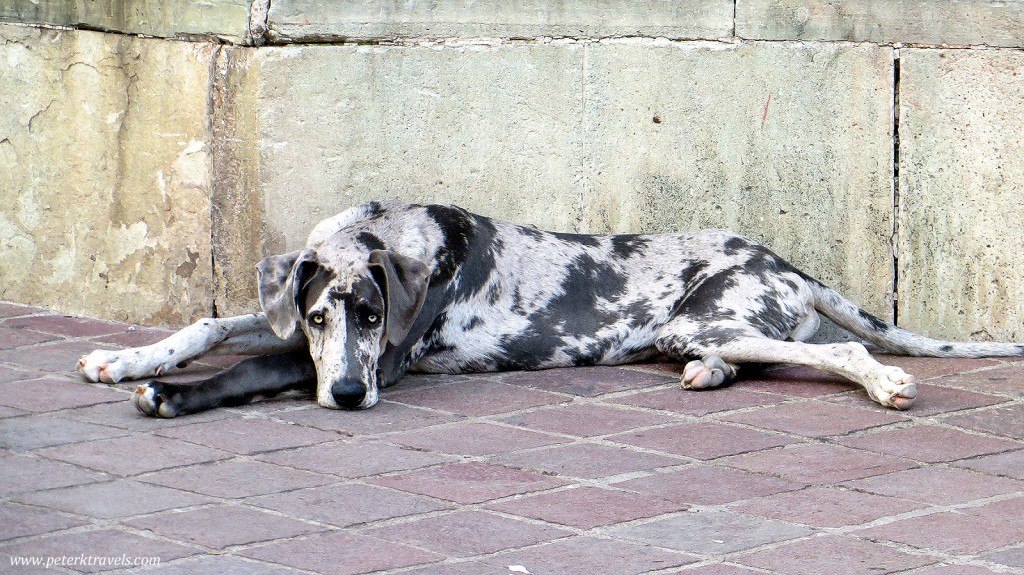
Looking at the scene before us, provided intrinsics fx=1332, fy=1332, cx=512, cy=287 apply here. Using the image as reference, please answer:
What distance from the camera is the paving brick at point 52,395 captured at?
5038 mm

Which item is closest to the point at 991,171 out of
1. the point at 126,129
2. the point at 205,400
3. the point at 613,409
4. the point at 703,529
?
the point at 613,409

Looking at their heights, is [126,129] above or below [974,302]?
above

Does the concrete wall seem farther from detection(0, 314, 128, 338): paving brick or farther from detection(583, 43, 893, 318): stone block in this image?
detection(0, 314, 128, 338): paving brick

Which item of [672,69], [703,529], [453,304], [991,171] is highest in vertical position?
[672,69]

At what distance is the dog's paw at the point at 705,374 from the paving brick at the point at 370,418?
41.6 inches

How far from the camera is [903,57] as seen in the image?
6191mm

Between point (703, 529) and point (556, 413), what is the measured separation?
138 cm

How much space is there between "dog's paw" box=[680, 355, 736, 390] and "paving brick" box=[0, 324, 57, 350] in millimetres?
2945

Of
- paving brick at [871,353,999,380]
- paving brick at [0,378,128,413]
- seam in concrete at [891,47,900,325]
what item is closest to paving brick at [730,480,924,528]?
paving brick at [871,353,999,380]

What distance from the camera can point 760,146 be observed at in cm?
635

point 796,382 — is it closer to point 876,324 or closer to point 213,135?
point 876,324

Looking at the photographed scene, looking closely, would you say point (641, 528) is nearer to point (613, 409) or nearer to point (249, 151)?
point (613, 409)

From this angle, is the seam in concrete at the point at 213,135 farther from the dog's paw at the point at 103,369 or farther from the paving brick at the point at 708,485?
the paving brick at the point at 708,485

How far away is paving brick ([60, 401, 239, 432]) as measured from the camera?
4.79 meters
